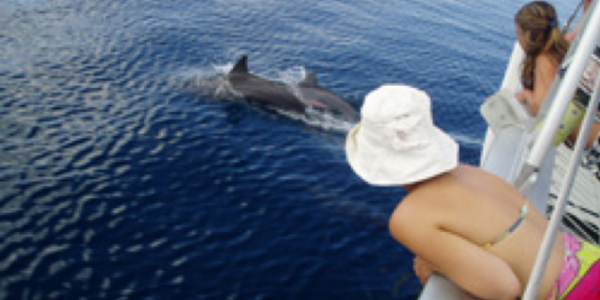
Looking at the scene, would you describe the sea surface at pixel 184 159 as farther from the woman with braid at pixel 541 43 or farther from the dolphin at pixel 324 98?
the woman with braid at pixel 541 43

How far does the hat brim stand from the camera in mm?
2988

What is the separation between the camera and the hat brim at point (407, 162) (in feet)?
9.80

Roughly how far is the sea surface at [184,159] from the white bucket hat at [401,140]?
531cm

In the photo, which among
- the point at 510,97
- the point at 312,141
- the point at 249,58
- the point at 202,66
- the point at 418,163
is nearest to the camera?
the point at 418,163

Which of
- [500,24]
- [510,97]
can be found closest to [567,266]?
[510,97]

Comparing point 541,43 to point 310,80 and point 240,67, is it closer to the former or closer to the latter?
point 310,80

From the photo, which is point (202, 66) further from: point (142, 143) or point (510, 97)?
point (510, 97)

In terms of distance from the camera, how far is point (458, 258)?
9.23 ft

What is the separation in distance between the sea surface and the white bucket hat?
531 cm

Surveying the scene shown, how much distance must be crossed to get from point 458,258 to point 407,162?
611 mm

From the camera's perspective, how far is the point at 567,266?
3070mm

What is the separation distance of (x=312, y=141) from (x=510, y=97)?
8.11m

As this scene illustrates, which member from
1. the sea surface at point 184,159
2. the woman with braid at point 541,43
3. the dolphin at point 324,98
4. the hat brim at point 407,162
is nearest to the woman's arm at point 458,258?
the hat brim at point 407,162

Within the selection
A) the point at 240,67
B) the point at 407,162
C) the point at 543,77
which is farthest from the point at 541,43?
the point at 240,67
